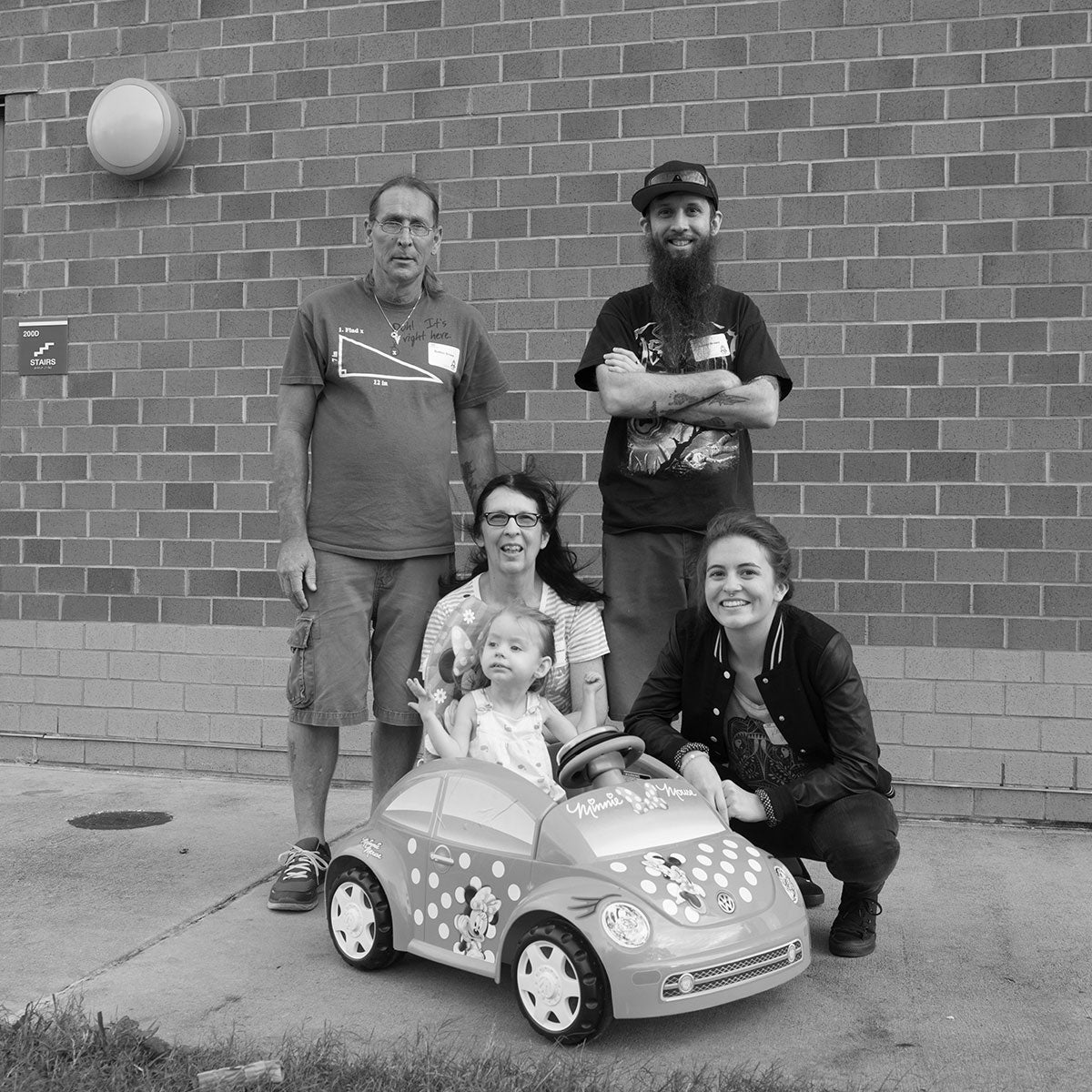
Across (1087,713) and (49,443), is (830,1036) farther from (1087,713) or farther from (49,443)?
(49,443)

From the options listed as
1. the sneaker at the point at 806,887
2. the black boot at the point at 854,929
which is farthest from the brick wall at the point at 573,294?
the black boot at the point at 854,929

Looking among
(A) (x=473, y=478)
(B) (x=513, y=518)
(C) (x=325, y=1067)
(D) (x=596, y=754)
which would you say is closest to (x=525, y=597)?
(B) (x=513, y=518)

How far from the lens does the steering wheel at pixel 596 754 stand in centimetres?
334

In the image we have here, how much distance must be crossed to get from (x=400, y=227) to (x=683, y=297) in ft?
3.19

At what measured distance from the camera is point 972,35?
5.49 meters

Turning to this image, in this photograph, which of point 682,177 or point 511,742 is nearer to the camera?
point 511,742

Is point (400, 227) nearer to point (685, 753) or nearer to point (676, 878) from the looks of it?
point (685, 753)

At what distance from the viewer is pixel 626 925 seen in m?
2.89

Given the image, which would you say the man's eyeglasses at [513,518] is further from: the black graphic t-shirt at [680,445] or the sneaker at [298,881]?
the sneaker at [298,881]

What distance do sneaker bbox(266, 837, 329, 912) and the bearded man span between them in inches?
43.7

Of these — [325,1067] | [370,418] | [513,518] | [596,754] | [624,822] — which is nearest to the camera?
[325,1067]

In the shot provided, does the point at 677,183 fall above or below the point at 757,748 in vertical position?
above

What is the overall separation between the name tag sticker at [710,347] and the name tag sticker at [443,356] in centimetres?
82

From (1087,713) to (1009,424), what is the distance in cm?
129
